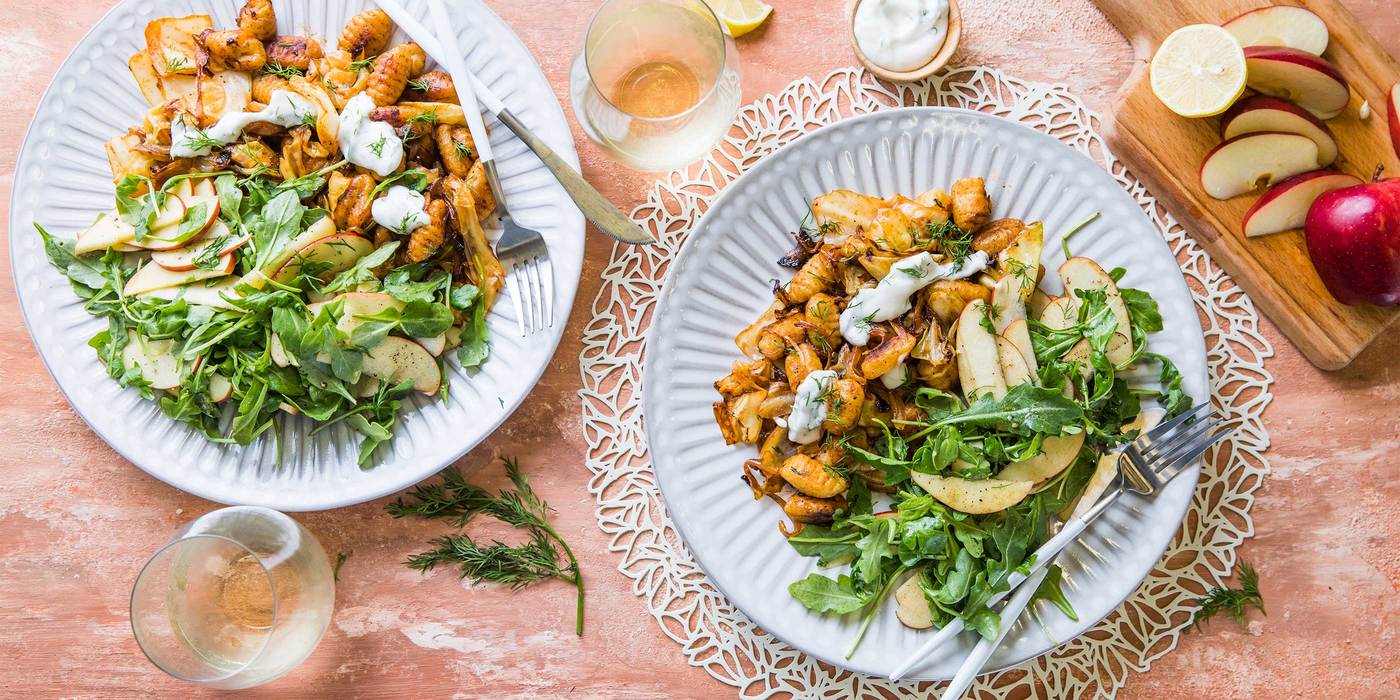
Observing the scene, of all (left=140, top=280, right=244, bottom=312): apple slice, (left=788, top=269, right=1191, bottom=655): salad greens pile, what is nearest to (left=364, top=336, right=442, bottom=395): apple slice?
(left=140, top=280, right=244, bottom=312): apple slice

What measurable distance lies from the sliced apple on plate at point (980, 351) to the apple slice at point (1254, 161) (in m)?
0.89

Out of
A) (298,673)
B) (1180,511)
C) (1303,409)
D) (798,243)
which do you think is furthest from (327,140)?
(1303,409)

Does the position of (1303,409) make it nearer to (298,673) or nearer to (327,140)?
(327,140)

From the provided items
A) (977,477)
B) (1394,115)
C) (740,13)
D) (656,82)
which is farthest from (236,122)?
(1394,115)

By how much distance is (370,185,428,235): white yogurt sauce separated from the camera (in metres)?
2.44

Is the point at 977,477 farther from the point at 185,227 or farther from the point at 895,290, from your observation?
the point at 185,227

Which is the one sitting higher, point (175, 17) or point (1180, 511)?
point (175, 17)

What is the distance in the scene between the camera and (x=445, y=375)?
8.62 feet

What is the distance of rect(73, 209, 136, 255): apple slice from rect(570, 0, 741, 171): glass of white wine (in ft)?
4.33

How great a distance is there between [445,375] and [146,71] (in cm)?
123

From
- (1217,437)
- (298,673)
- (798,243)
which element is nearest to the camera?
(1217,437)

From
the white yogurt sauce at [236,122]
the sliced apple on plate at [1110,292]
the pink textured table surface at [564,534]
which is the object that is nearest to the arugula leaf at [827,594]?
the pink textured table surface at [564,534]

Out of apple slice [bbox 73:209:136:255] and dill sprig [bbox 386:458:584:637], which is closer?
apple slice [bbox 73:209:136:255]

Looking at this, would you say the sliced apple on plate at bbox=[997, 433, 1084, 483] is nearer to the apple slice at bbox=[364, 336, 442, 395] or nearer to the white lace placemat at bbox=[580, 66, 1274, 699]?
the white lace placemat at bbox=[580, 66, 1274, 699]
